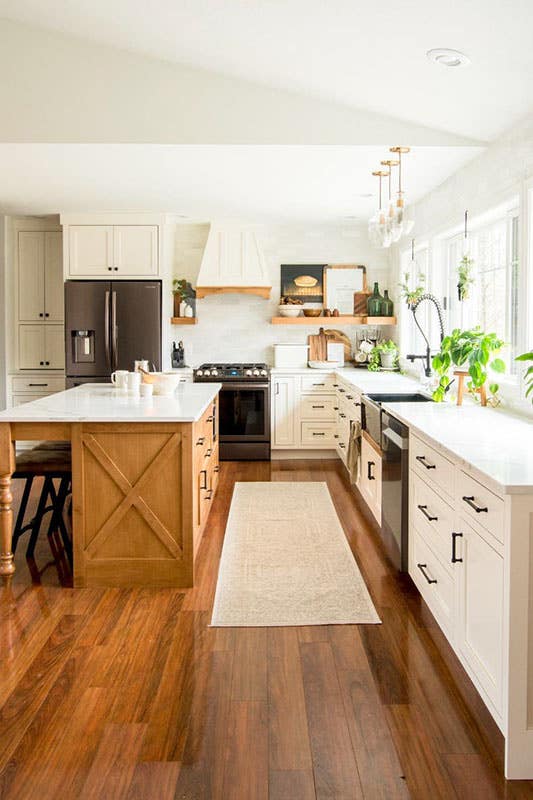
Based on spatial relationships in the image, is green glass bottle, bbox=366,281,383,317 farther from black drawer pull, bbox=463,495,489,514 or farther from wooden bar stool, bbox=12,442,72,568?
black drawer pull, bbox=463,495,489,514

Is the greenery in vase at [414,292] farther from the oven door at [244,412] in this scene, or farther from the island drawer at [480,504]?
the island drawer at [480,504]

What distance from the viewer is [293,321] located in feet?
24.6

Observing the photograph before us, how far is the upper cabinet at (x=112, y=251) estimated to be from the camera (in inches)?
276

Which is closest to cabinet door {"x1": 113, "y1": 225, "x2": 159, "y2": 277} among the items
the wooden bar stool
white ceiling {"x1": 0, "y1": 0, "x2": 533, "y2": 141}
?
white ceiling {"x1": 0, "y1": 0, "x2": 533, "y2": 141}

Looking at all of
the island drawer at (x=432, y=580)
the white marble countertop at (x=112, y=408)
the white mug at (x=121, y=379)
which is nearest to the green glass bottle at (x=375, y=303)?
the white marble countertop at (x=112, y=408)

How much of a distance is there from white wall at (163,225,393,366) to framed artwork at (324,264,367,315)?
7 centimetres

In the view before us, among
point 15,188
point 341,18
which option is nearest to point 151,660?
point 341,18

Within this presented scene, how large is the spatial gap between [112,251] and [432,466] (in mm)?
4859

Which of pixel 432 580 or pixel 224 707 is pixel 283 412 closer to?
pixel 432 580

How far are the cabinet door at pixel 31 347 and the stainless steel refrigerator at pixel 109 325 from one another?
51 centimetres

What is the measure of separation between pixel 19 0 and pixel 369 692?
3900 millimetres

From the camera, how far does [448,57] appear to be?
3291mm

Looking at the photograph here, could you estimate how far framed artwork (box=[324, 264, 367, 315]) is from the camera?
7.79m

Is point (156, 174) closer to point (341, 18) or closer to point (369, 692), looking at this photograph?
point (341, 18)
